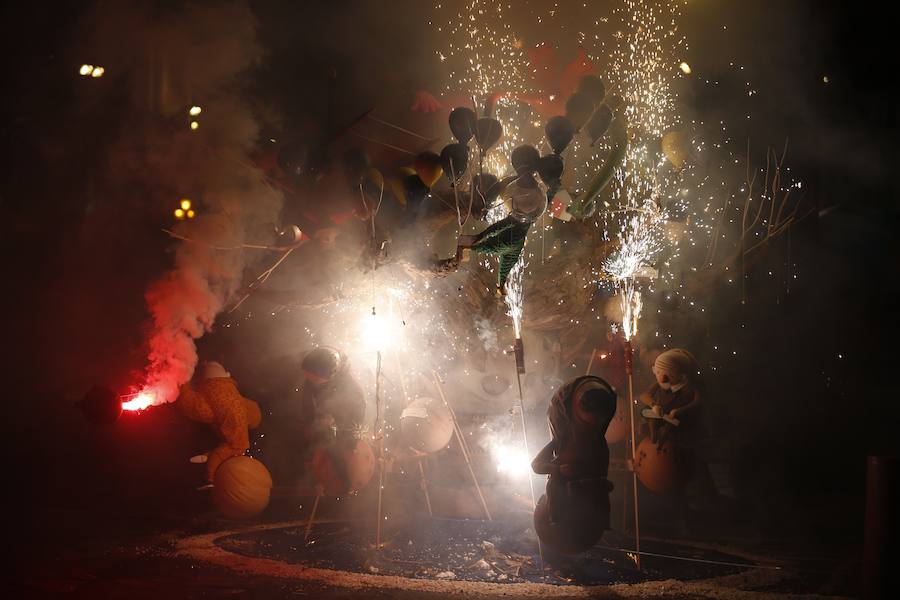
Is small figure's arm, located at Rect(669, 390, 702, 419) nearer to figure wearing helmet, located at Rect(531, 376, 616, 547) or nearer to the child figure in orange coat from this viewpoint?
figure wearing helmet, located at Rect(531, 376, 616, 547)

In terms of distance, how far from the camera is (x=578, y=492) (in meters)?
6.30

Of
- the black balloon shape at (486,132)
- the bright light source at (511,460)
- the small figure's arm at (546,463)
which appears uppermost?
the black balloon shape at (486,132)

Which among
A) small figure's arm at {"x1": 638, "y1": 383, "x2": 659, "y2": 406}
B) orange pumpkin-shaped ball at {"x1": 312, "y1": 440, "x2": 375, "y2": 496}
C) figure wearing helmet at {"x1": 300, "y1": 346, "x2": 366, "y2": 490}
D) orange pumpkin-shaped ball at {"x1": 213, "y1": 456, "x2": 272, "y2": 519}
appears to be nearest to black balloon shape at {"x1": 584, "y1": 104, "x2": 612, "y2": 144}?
small figure's arm at {"x1": 638, "y1": 383, "x2": 659, "y2": 406}

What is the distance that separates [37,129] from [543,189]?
937cm

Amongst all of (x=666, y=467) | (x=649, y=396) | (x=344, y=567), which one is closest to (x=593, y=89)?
(x=649, y=396)

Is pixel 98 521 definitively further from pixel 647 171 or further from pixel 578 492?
pixel 647 171

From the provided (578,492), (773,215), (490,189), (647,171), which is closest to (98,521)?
(578,492)

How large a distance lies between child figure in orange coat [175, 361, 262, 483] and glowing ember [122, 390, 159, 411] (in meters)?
0.33

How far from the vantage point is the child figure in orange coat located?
806cm

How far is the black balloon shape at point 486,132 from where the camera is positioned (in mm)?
7488

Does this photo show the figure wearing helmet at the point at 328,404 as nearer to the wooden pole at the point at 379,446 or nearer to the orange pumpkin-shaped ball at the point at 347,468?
the orange pumpkin-shaped ball at the point at 347,468

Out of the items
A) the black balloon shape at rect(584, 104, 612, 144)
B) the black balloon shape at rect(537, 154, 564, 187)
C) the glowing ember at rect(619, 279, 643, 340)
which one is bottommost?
the glowing ember at rect(619, 279, 643, 340)

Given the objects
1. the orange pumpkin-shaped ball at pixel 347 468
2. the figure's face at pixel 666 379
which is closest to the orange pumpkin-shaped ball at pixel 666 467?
the figure's face at pixel 666 379

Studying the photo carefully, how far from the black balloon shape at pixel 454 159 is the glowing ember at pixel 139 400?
191 inches
